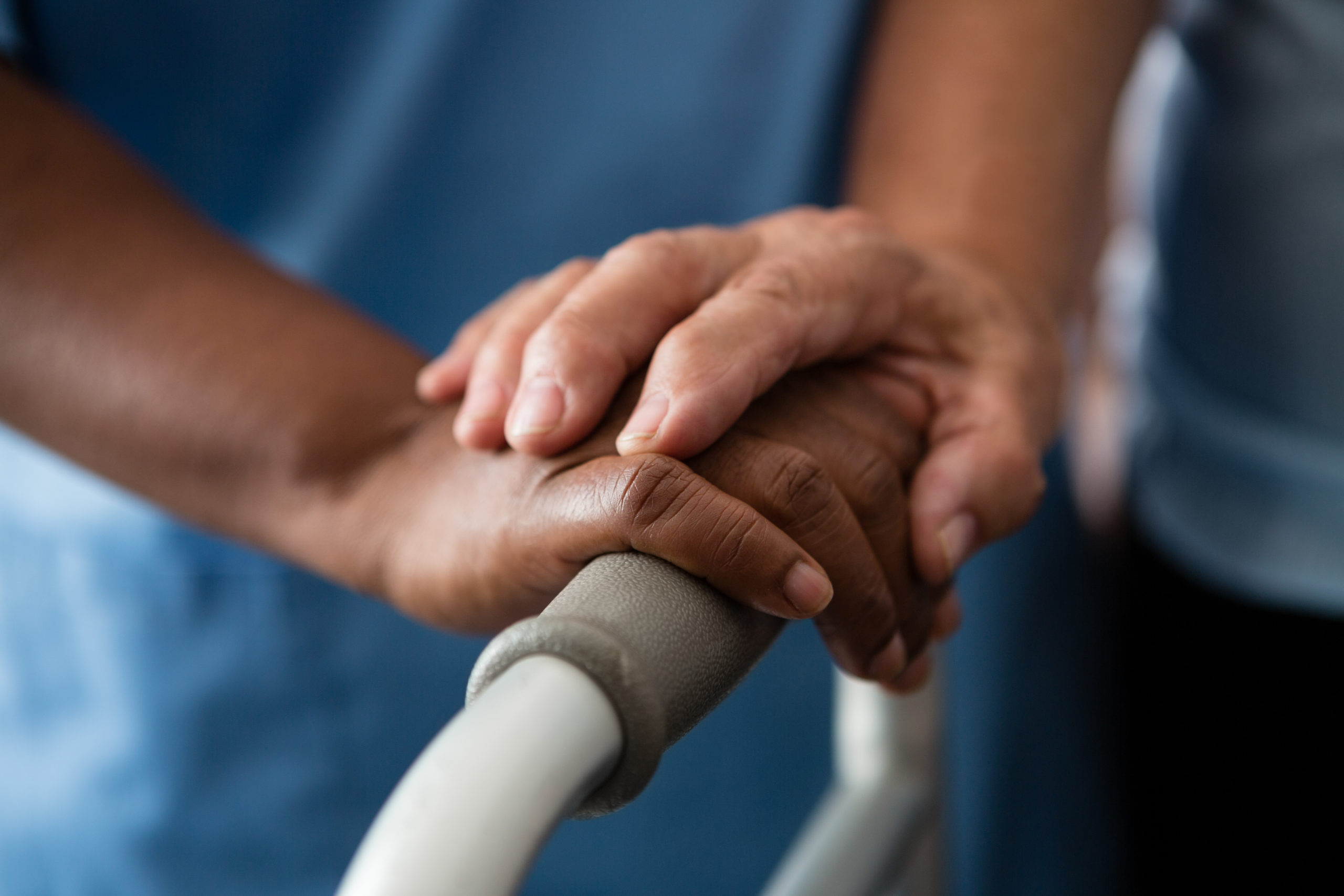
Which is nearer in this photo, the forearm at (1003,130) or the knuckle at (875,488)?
the knuckle at (875,488)

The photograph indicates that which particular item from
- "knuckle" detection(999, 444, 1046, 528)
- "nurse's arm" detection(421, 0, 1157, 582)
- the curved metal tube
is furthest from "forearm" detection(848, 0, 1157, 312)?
the curved metal tube

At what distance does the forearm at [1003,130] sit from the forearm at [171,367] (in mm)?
310

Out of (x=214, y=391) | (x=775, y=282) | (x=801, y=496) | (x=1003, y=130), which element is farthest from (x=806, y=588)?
(x=1003, y=130)

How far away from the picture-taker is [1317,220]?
66cm

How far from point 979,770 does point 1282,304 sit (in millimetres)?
386

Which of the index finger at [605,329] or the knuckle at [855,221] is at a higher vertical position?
the knuckle at [855,221]

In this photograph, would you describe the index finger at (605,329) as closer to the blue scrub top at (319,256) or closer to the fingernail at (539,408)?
the fingernail at (539,408)

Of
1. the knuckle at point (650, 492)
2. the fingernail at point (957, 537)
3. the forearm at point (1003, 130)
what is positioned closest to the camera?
the knuckle at point (650, 492)

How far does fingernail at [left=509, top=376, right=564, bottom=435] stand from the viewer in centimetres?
38

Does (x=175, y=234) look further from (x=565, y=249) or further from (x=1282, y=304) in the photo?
(x=1282, y=304)

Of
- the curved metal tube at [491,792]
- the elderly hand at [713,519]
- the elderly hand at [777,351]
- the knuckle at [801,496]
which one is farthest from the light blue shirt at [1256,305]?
the curved metal tube at [491,792]

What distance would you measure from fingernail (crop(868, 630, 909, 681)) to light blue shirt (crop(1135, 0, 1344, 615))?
42 centimetres

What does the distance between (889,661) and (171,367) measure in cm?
31

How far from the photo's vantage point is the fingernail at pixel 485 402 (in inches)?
16.5
